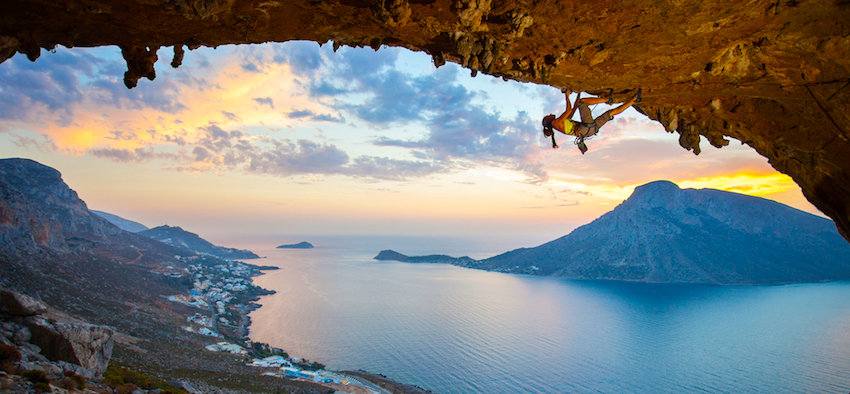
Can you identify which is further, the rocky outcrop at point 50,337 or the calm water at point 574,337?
the calm water at point 574,337

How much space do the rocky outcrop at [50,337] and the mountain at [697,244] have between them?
97.8 m

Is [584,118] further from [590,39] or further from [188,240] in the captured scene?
[188,240]

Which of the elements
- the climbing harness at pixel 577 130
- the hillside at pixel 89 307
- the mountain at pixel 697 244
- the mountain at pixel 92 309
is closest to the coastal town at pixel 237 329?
the mountain at pixel 92 309

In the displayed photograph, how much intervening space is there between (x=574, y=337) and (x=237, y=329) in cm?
3997

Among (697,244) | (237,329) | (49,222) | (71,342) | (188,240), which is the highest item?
(697,244)

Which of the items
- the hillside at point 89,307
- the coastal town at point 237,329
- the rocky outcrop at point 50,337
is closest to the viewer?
the rocky outcrop at point 50,337

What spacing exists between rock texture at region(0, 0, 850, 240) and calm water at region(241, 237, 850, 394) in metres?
26.7

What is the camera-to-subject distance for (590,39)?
3727 millimetres

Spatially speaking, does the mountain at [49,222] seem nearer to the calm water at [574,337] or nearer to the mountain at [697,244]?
the calm water at [574,337]

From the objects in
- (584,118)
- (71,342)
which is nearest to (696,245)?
(584,118)

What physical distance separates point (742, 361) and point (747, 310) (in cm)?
2891

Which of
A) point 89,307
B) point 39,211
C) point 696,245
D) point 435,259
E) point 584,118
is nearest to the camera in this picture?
point 584,118

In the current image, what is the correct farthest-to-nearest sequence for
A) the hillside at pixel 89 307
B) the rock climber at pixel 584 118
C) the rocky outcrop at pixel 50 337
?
the hillside at pixel 89 307 < the rocky outcrop at pixel 50 337 < the rock climber at pixel 584 118

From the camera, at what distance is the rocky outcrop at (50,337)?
12.9 metres
